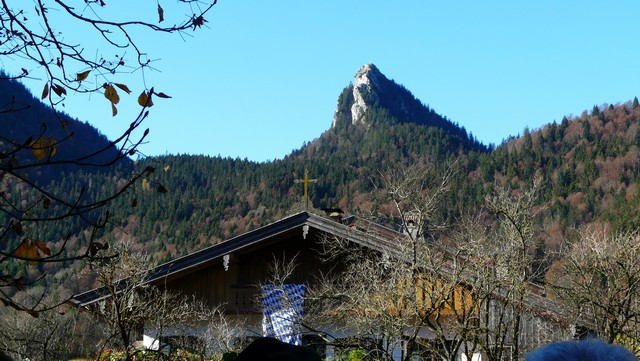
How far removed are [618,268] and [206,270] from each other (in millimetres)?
10855

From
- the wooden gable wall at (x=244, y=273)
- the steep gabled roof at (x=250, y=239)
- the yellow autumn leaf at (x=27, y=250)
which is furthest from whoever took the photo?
the wooden gable wall at (x=244, y=273)

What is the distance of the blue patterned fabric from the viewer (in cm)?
1599

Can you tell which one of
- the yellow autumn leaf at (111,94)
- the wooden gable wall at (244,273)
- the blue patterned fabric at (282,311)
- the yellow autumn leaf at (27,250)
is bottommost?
the yellow autumn leaf at (27,250)

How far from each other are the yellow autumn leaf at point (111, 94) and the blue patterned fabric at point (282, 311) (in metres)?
11.2

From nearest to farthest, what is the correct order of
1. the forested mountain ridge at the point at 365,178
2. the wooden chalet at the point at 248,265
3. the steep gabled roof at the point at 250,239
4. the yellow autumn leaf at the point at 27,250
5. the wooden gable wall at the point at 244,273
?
1. the yellow autumn leaf at the point at 27,250
2. the steep gabled roof at the point at 250,239
3. the wooden chalet at the point at 248,265
4. the wooden gable wall at the point at 244,273
5. the forested mountain ridge at the point at 365,178

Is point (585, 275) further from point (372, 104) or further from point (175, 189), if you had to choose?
point (372, 104)

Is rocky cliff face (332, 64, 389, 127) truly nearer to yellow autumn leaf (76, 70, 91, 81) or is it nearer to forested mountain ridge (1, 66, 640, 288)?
forested mountain ridge (1, 66, 640, 288)

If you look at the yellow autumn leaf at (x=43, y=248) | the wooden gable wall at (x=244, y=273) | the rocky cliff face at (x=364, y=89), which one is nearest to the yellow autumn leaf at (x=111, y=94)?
the yellow autumn leaf at (x=43, y=248)

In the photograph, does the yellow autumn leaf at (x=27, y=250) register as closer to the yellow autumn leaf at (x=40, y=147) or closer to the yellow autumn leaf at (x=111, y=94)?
the yellow autumn leaf at (x=40, y=147)

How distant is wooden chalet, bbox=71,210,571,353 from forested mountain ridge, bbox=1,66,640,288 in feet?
112

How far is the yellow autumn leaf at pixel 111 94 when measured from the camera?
4.23 metres

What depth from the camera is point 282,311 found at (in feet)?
55.9

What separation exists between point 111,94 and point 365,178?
74115 millimetres

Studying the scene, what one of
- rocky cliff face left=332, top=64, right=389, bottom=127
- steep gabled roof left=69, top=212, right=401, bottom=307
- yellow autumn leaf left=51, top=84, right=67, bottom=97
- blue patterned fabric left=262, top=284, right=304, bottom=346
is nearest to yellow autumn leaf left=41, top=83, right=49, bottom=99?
yellow autumn leaf left=51, top=84, right=67, bottom=97
